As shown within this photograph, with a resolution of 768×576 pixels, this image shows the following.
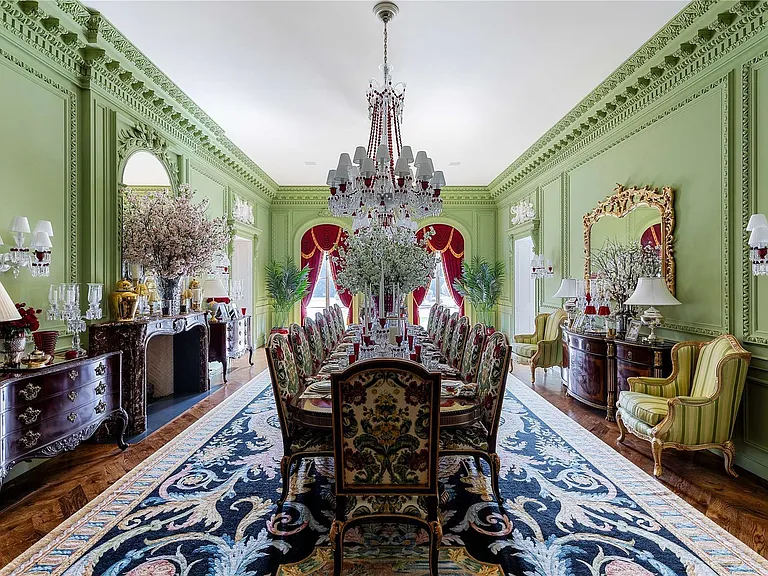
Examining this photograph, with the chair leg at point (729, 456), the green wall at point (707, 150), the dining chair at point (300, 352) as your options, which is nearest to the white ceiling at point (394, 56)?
the green wall at point (707, 150)

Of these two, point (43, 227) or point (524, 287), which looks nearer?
point (43, 227)

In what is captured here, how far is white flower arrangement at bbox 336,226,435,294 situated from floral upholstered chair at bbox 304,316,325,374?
31.0 inches

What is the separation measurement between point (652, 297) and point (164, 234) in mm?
4520

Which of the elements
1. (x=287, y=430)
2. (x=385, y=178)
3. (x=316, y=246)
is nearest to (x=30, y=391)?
(x=287, y=430)

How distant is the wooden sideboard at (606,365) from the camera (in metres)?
3.79

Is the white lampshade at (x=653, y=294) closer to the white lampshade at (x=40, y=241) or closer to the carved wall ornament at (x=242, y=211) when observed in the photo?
the white lampshade at (x=40, y=241)

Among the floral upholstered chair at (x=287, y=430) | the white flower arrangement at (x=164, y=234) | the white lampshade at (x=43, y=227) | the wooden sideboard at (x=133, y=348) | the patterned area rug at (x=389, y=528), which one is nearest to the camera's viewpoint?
the patterned area rug at (x=389, y=528)

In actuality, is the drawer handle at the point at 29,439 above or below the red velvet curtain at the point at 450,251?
below

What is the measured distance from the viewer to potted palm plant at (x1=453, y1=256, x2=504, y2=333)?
8992 mm

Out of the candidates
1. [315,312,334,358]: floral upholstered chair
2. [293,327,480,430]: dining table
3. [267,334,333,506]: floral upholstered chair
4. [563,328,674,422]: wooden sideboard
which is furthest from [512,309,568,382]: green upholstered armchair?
[267,334,333,506]: floral upholstered chair

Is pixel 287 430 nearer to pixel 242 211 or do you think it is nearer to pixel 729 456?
pixel 729 456

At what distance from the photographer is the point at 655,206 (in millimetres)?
4242

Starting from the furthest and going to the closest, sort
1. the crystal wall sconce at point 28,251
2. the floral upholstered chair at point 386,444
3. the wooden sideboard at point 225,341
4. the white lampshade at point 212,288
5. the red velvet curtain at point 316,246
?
the red velvet curtain at point 316,246 → the wooden sideboard at point 225,341 → the white lampshade at point 212,288 → the crystal wall sconce at point 28,251 → the floral upholstered chair at point 386,444

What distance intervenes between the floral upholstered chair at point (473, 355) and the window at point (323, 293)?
6.38m
